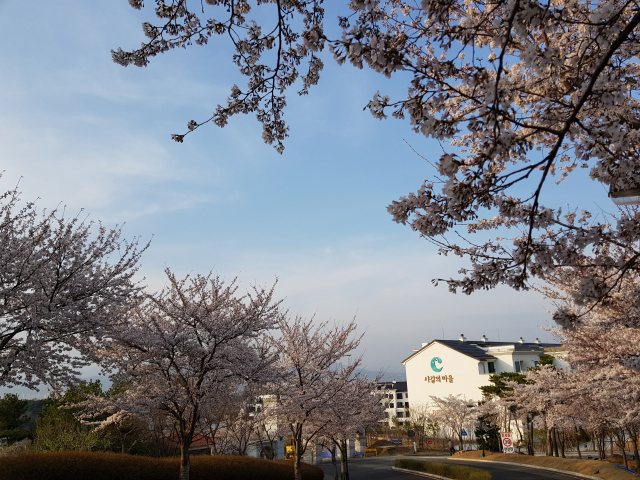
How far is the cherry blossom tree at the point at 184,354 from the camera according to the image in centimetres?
1144

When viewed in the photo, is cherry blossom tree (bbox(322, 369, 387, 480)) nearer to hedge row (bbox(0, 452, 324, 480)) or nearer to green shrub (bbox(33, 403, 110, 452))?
hedge row (bbox(0, 452, 324, 480))

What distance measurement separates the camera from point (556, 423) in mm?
23891

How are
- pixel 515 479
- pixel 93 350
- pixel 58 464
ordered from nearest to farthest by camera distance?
pixel 93 350 → pixel 58 464 → pixel 515 479

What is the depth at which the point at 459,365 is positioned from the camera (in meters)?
53.4

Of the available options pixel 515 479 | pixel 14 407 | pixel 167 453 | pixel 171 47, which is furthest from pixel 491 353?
pixel 171 47

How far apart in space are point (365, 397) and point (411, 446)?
35064mm

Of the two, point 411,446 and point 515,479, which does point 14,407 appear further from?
point 411,446

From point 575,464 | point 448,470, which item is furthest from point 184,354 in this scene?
point 575,464

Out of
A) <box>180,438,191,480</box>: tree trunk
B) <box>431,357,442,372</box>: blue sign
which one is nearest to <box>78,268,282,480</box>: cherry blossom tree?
<box>180,438,191,480</box>: tree trunk

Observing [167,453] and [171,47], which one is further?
[167,453]

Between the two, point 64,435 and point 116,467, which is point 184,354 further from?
point 64,435

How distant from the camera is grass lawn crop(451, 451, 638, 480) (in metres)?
18.2

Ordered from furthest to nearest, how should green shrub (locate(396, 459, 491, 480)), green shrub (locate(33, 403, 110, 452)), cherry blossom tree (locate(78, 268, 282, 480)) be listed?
green shrub (locate(396, 459, 491, 480)) → green shrub (locate(33, 403, 110, 452)) → cherry blossom tree (locate(78, 268, 282, 480))

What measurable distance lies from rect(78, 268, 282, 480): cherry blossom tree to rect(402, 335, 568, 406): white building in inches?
1726
